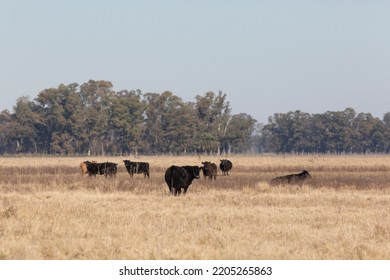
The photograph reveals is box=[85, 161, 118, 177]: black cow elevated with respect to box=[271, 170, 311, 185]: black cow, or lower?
elevated

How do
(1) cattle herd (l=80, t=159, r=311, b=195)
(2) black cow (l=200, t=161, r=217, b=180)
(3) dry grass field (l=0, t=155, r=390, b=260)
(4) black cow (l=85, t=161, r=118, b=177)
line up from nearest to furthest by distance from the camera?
1. (3) dry grass field (l=0, t=155, r=390, b=260)
2. (1) cattle herd (l=80, t=159, r=311, b=195)
3. (2) black cow (l=200, t=161, r=217, b=180)
4. (4) black cow (l=85, t=161, r=118, b=177)

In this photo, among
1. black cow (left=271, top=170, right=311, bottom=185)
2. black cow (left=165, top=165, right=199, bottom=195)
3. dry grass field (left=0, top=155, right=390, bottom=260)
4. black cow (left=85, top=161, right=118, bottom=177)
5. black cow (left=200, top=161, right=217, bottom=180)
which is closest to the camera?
dry grass field (left=0, top=155, right=390, bottom=260)

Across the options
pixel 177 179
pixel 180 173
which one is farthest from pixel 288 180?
pixel 177 179

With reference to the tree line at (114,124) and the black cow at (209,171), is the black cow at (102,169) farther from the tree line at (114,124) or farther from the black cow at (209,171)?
the tree line at (114,124)

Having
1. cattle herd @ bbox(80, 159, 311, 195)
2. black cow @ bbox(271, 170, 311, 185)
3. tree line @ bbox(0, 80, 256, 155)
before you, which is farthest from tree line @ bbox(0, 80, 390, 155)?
black cow @ bbox(271, 170, 311, 185)

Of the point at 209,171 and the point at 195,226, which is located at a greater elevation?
the point at 209,171

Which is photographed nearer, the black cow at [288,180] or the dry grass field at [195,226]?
the dry grass field at [195,226]

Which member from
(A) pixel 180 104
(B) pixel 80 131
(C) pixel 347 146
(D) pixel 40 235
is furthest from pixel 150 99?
(D) pixel 40 235

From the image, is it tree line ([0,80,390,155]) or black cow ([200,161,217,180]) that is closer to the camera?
black cow ([200,161,217,180])

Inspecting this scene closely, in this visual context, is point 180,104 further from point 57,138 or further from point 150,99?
point 57,138

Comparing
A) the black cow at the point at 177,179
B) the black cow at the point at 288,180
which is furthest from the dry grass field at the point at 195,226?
the black cow at the point at 288,180

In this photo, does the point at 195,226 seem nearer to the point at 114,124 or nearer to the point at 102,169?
the point at 102,169

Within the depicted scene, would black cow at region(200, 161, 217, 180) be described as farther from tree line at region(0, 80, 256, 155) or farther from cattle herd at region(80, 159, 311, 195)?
tree line at region(0, 80, 256, 155)
